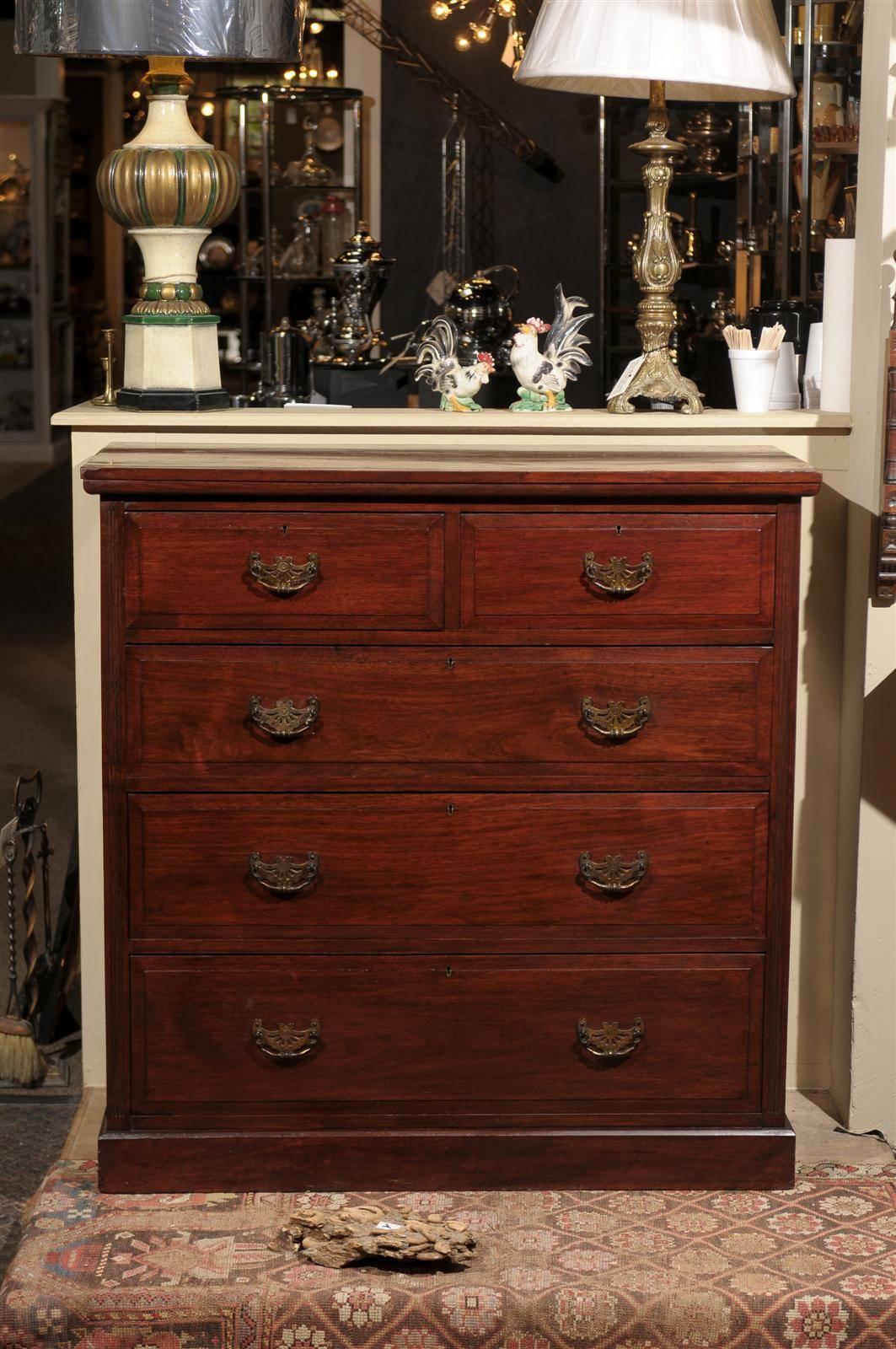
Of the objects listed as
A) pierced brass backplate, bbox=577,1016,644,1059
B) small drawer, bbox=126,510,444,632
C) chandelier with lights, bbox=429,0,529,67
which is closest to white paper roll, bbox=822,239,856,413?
small drawer, bbox=126,510,444,632

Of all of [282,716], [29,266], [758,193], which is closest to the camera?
[282,716]

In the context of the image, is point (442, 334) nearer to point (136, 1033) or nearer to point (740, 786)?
point (740, 786)

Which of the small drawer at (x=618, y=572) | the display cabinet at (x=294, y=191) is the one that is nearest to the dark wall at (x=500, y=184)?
the display cabinet at (x=294, y=191)

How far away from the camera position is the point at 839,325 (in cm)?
278

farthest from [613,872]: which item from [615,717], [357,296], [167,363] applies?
[357,296]

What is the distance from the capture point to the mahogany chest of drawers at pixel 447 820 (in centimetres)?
243

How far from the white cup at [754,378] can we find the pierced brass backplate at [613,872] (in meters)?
0.80

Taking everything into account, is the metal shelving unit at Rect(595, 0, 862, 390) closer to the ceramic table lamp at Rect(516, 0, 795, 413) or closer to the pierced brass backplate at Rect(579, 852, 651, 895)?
the ceramic table lamp at Rect(516, 0, 795, 413)

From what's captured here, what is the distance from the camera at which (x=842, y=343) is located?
9.08 feet

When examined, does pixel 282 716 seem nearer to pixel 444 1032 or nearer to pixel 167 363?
pixel 444 1032

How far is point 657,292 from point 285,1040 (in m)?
1.37

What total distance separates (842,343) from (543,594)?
0.75m

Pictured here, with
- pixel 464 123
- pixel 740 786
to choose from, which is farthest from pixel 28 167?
pixel 740 786

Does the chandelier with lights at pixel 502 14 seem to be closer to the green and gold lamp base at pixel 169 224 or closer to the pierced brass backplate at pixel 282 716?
the green and gold lamp base at pixel 169 224
